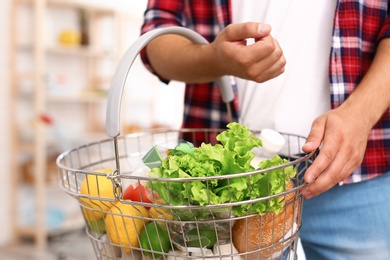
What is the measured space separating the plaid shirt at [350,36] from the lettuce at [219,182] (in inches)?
13.3

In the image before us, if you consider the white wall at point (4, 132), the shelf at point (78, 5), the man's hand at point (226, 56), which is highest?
the shelf at point (78, 5)

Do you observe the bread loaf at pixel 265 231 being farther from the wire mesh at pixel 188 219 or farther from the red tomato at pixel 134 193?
the red tomato at pixel 134 193

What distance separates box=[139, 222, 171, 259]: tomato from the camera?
0.62 meters

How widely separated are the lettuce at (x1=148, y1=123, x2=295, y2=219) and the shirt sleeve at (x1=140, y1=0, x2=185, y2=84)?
1.42 feet

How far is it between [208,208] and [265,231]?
0.09 m

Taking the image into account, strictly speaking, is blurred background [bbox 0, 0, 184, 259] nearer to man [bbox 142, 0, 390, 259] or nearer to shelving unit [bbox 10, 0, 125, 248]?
shelving unit [bbox 10, 0, 125, 248]

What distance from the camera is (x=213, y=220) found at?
1.93 feet

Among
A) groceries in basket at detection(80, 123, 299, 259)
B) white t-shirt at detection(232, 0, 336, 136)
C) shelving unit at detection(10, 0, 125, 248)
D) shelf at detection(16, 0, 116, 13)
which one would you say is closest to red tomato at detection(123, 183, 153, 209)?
groceries in basket at detection(80, 123, 299, 259)

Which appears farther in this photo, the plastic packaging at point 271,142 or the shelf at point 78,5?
the shelf at point 78,5

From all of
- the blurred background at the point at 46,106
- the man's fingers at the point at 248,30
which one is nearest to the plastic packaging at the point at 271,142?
the man's fingers at the point at 248,30

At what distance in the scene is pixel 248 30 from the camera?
2.20 ft

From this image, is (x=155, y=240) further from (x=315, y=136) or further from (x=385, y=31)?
(x=385, y=31)

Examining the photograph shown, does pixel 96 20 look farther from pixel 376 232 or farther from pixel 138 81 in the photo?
pixel 376 232

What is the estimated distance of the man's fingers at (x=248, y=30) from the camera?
2.19 feet
